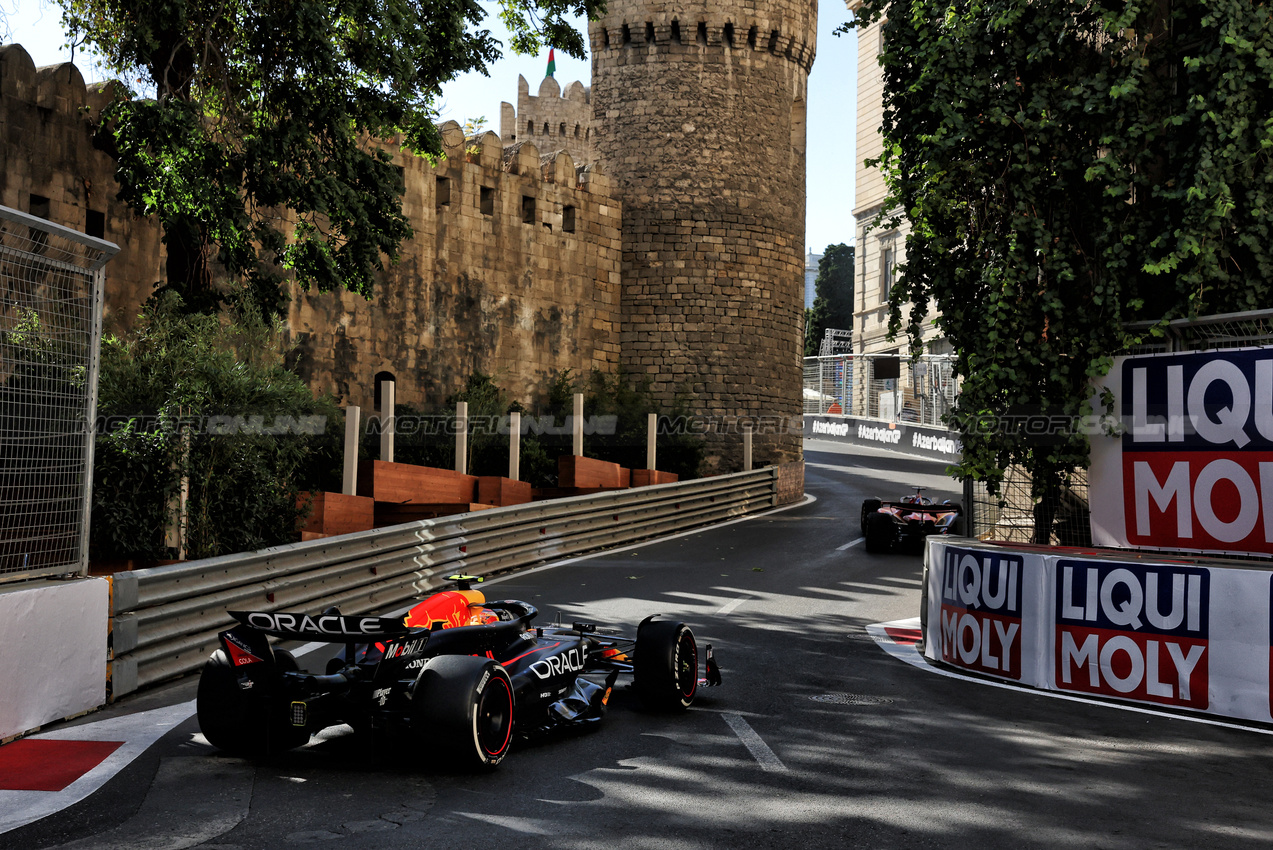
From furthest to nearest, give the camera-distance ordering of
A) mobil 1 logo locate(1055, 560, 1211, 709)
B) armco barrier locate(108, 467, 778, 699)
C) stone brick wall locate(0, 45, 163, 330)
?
stone brick wall locate(0, 45, 163, 330)
mobil 1 logo locate(1055, 560, 1211, 709)
armco barrier locate(108, 467, 778, 699)

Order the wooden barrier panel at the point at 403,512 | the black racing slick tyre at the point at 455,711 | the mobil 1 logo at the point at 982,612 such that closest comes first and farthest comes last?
the black racing slick tyre at the point at 455,711
the mobil 1 logo at the point at 982,612
the wooden barrier panel at the point at 403,512

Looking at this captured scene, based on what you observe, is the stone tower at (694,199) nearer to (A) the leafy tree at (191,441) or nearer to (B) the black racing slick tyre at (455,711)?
(A) the leafy tree at (191,441)

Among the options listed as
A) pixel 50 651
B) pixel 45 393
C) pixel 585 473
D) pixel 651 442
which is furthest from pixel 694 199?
pixel 50 651

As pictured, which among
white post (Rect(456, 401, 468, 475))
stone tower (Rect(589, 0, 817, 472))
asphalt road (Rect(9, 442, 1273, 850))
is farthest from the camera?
stone tower (Rect(589, 0, 817, 472))

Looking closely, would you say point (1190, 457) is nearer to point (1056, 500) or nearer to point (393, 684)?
point (1056, 500)

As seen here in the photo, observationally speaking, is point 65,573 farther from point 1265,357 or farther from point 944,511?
point 944,511

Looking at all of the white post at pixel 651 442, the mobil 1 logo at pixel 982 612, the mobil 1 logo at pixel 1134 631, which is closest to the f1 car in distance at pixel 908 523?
the white post at pixel 651 442

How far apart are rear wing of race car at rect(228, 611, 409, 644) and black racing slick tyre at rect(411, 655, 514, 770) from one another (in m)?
0.35

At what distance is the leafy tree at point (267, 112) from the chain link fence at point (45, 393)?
569cm

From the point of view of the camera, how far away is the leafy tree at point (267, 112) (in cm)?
1314

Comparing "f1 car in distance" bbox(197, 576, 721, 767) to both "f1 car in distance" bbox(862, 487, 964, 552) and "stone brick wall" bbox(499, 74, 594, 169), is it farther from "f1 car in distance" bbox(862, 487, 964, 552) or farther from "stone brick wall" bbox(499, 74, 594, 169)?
"stone brick wall" bbox(499, 74, 594, 169)

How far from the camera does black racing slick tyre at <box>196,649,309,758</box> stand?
5.88 meters

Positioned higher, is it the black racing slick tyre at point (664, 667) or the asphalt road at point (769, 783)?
the black racing slick tyre at point (664, 667)

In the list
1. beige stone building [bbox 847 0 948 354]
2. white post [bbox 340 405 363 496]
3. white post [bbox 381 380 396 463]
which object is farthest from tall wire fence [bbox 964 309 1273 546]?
beige stone building [bbox 847 0 948 354]
